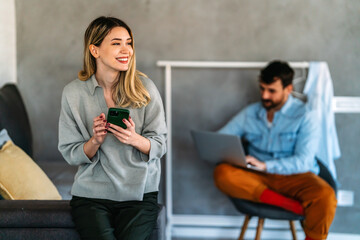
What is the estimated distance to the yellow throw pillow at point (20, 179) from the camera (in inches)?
69.4

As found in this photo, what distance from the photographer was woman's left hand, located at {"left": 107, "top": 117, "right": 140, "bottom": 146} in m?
1.40

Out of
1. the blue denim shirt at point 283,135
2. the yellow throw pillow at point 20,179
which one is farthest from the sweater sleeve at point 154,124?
the blue denim shirt at point 283,135

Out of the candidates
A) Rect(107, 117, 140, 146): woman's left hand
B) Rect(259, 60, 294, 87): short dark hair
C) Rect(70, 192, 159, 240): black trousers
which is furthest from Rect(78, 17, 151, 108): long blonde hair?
Rect(259, 60, 294, 87): short dark hair

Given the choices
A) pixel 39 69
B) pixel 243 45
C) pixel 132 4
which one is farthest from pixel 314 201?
pixel 39 69

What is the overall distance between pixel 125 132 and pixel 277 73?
1.27 meters

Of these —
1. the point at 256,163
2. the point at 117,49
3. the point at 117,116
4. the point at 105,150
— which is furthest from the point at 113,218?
the point at 256,163

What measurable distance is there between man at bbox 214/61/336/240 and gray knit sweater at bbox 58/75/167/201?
0.89 metres

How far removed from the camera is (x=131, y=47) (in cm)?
152

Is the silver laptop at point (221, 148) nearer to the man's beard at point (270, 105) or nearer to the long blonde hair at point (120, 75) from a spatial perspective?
the man's beard at point (270, 105)

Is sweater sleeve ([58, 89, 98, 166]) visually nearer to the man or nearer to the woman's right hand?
the woman's right hand

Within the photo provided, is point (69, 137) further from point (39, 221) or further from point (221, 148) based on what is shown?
point (221, 148)

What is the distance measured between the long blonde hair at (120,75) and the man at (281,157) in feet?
3.20

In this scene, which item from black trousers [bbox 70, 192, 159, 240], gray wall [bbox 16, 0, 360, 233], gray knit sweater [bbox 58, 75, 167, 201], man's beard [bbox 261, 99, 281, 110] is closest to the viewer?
black trousers [bbox 70, 192, 159, 240]

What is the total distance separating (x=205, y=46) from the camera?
8.73ft
